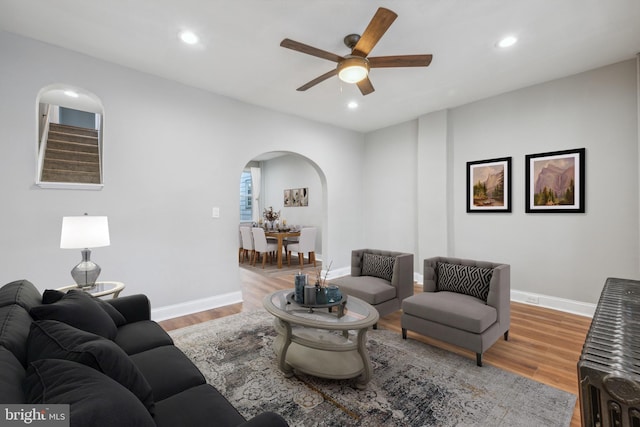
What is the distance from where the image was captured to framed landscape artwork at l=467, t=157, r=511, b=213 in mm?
4043

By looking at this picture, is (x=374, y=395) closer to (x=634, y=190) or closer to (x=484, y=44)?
(x=484, y=44)

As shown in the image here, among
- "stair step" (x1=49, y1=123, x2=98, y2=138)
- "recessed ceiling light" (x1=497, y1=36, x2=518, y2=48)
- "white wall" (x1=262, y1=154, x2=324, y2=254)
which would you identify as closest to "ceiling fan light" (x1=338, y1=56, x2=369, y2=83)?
"recessed ceiling light" (x1=497, y1=36, x2=518, y2=48)

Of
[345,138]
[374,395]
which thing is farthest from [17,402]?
[345,138]

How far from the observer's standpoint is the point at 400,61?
250 centimetres

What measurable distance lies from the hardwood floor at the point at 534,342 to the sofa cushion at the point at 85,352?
2.24 metres

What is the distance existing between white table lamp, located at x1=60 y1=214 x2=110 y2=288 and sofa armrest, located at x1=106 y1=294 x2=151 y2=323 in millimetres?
490

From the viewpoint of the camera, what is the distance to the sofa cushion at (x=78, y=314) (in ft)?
4.63

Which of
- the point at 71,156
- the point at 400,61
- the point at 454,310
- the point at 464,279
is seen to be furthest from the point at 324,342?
the point at 71,156

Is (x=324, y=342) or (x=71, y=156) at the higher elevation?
(x=71, y=156)

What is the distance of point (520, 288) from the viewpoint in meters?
3.96

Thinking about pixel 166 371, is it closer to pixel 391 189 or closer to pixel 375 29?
pixel 375 29

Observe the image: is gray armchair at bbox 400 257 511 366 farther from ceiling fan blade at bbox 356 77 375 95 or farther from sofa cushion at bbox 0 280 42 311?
sofa cushion at bbox 0 280 42 311

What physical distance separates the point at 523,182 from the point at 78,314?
474cm

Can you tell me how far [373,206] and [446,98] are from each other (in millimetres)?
2378
